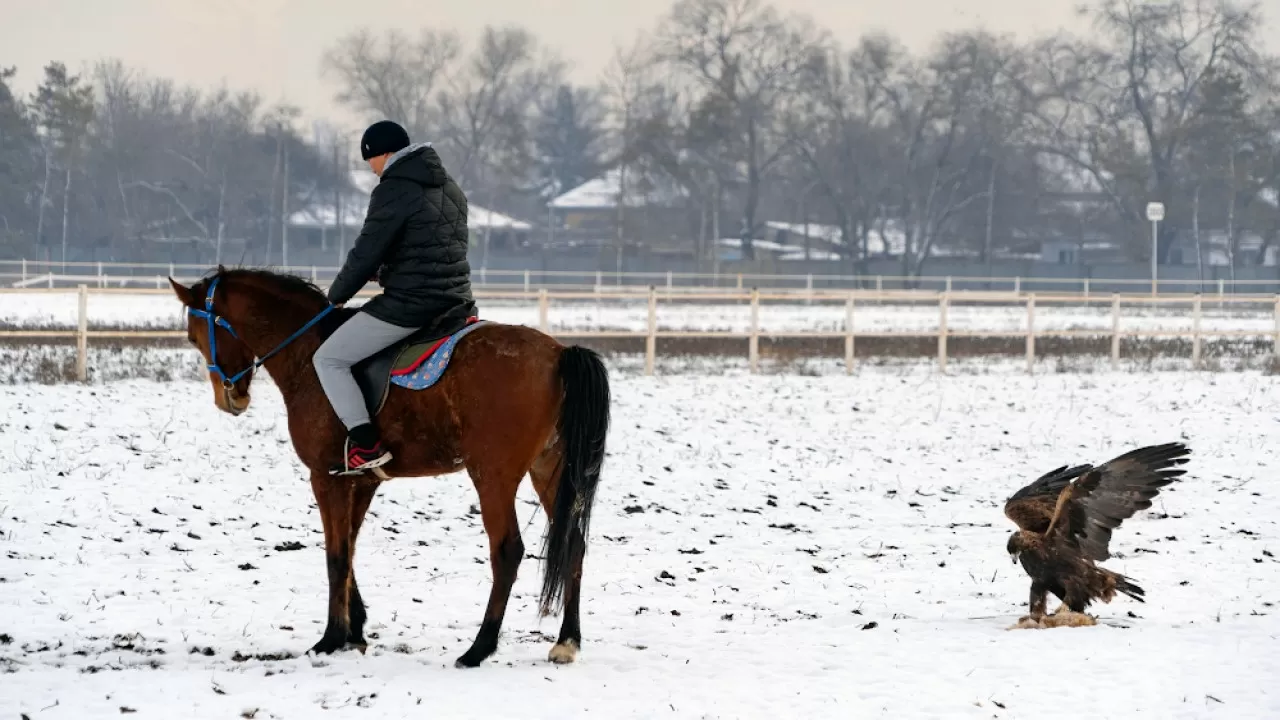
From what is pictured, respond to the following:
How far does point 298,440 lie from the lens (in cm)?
612

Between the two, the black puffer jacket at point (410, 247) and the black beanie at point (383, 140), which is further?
the black beanie at point (383, 140)

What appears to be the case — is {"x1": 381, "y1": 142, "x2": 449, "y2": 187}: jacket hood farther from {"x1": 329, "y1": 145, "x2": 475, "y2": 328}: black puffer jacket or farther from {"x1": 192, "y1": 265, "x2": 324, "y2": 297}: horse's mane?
{"x1": 192, "y1": 265, "x2": 324, "y2": 297}: horse's mane

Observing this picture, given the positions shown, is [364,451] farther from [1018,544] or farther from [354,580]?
[1018,544]

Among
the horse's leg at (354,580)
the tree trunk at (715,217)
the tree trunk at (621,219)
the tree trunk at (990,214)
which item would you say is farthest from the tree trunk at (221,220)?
the horse's leg at (354,580)

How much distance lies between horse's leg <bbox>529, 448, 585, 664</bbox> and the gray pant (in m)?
0.84

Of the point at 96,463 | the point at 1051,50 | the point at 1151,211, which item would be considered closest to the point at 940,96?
the point at 1051,50

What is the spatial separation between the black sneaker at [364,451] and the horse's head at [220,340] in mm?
723

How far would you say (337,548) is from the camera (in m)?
6.23

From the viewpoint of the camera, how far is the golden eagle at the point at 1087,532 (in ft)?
21.7

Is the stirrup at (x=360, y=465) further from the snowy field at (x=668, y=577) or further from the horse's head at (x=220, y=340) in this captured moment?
the snowy field at (x=668, y=577)

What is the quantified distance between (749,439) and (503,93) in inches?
2296

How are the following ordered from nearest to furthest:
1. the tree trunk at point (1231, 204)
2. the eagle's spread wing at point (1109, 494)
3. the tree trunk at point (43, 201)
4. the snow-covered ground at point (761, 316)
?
the eagle's spread wing at point (1109, 494), the snow-covered ground at point (761, 316), the tree trunk at point (1231, 204), the tree trunk at point (43, 201)

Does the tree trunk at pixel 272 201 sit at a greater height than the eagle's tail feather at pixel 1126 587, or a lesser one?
greater

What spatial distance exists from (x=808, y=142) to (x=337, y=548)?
55556 mm
